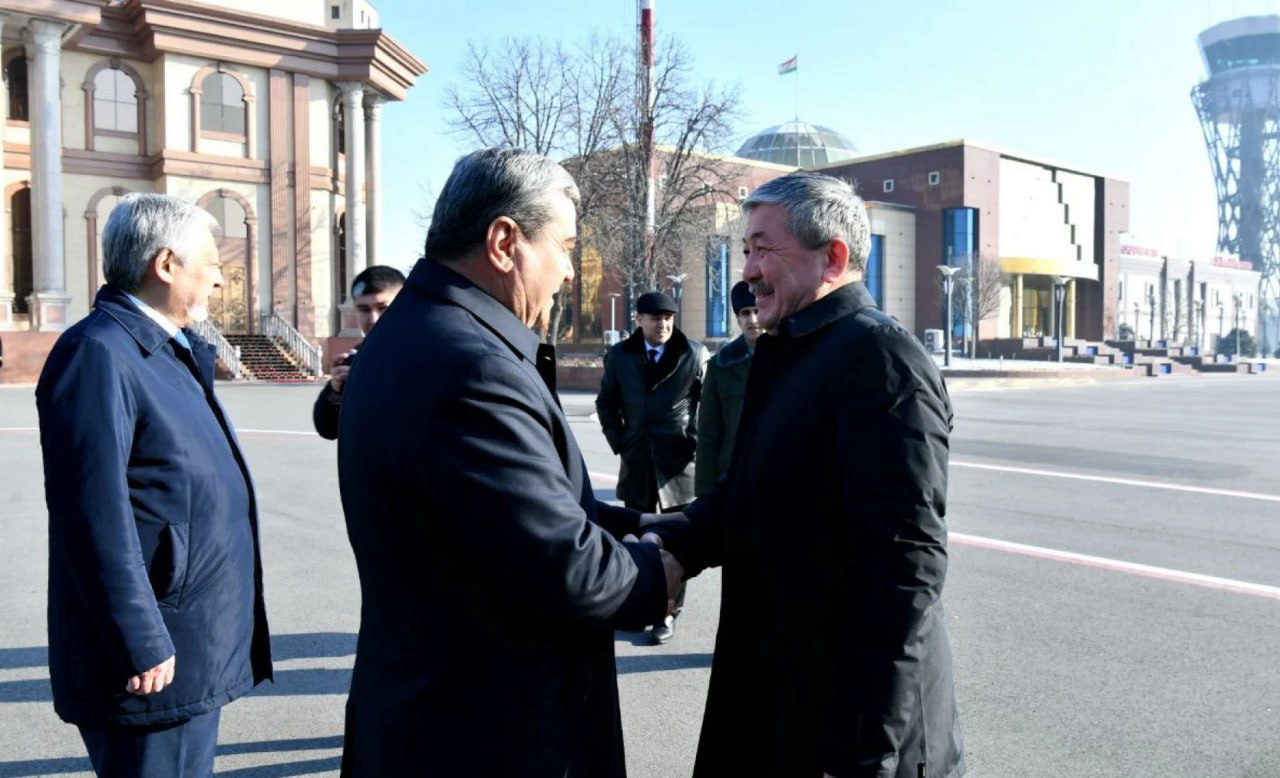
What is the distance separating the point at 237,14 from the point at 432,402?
39496 millimetres

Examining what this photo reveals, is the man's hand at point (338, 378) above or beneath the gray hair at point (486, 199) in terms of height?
beneath

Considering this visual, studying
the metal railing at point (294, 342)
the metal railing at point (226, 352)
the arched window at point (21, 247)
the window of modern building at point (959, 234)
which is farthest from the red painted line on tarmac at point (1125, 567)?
the window of modern building at point (959, 234)

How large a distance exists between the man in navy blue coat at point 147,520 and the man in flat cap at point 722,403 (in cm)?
307

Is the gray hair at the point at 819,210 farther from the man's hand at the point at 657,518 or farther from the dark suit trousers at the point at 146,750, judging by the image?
the dark suit trousers at the point at 146,750

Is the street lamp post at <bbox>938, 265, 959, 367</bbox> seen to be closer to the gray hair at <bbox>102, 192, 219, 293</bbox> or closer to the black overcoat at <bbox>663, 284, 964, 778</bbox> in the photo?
the black overcoat at <bbox>663, 284, 964, 778</bbox>

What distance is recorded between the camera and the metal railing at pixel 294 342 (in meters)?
36.1

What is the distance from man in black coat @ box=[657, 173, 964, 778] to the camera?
2062 mm

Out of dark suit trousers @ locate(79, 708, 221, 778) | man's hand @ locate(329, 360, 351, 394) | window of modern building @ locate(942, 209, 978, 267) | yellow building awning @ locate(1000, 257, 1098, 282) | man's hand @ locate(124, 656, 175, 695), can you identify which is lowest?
dark suit trousers @ locate(79, 708, 221, 778)

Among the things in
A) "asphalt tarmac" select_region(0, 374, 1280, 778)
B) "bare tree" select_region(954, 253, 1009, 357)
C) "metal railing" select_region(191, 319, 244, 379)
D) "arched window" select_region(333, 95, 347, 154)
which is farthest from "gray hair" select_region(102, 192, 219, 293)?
"bare tree" select_region(954, 253, 1009, 357)

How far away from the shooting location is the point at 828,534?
7.08ft

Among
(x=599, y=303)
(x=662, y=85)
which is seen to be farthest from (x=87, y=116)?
(x=599, y=303)

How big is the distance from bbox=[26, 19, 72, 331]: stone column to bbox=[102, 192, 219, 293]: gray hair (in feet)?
113

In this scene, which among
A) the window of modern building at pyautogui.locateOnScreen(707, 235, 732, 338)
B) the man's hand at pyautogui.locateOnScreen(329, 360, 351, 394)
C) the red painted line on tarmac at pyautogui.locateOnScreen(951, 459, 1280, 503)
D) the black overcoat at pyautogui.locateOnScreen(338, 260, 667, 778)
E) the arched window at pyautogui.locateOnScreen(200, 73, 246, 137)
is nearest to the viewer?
the black overcoat at pyautogui.locateOnScreen(338, 260, 667, 778)

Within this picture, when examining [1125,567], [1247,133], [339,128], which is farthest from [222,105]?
[1247,133]
